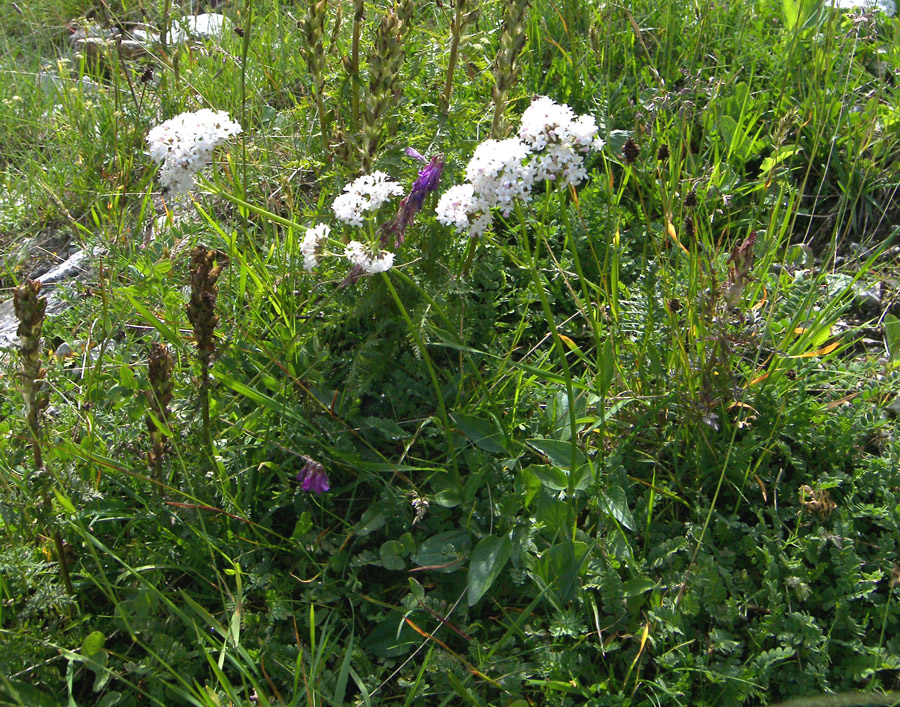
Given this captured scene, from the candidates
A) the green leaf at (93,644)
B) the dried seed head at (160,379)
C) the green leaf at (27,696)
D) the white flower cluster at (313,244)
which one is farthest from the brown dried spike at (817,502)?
the green leaf at (27,696)

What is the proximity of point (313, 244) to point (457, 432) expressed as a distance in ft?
2.30

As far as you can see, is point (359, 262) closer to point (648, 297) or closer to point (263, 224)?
point (648, 297)

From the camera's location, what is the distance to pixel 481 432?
6.82ft

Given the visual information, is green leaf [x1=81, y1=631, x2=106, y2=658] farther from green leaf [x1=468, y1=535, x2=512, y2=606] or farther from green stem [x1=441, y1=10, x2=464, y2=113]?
green stem [x1=441, y1=10, x2=464, y2=113]

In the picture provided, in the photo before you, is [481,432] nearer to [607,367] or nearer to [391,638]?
[607,367]

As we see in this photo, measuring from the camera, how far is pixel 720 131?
305 cm

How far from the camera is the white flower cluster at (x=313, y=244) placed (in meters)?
1.93

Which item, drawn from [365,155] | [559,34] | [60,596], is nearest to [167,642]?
[60,596]

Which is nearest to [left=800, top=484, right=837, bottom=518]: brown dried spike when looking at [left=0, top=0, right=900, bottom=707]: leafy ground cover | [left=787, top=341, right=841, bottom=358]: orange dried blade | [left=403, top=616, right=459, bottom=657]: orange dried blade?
[left=0, top=0, right=900, bottom=707]: leafy ground cover

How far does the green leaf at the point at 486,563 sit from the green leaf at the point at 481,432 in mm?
267

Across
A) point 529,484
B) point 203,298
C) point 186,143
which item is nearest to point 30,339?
point 203,298

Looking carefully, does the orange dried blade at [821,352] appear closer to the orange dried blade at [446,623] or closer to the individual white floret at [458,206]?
the individual white floret at [458,206]

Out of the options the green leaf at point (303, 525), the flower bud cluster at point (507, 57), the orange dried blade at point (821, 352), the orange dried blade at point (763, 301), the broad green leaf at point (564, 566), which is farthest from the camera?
the orange dried blade at point (763, 301)

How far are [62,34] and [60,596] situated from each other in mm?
4021
